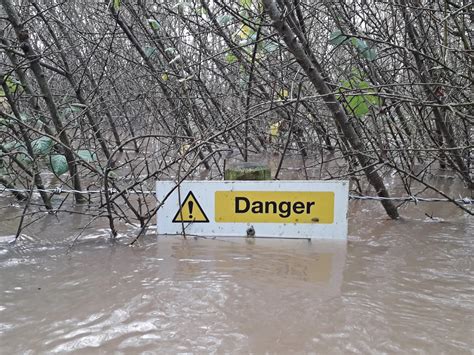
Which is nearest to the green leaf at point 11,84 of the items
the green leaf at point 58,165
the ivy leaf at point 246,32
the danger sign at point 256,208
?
the green leaf at point 58,165

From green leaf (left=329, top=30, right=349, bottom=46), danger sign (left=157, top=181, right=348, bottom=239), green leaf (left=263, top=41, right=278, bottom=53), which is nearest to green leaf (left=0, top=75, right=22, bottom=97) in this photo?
danger sign (left=157, top=181, right=348, bottom=239)

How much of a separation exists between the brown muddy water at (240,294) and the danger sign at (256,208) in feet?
0.34

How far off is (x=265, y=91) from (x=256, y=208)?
3.01 meters

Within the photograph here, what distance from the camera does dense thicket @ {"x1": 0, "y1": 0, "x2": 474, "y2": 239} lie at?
351 centimetres

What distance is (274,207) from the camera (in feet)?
9.78

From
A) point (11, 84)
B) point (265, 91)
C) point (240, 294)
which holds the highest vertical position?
point (265, 91)

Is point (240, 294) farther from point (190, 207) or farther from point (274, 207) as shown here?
point (190, 207)

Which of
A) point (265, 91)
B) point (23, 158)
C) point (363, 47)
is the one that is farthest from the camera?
point (265, 91)

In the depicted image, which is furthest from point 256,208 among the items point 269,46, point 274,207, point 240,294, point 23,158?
point 23,158

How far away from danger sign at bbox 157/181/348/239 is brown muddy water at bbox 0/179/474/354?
0.10 meters

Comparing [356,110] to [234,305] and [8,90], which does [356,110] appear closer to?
[234,305]

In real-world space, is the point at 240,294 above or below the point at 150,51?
below

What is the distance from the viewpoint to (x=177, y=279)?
8.36 ft

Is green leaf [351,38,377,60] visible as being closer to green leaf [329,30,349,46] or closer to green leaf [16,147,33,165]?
green leaf [329,30,349,46]
